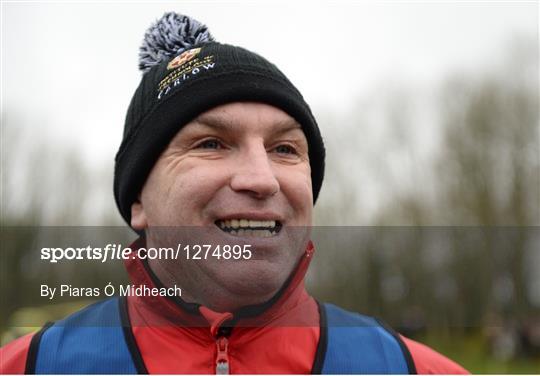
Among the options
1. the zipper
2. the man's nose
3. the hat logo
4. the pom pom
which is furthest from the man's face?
the pom pom

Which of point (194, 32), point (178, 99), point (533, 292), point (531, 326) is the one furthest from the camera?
point (531, 326)

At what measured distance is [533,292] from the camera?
6.65m

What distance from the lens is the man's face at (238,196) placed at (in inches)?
58.4

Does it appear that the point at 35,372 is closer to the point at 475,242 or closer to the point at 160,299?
the point at 160,299

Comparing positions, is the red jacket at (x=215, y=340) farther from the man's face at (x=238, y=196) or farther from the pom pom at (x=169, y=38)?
the pom pom at (x=169, y=38)

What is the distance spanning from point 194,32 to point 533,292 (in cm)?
613

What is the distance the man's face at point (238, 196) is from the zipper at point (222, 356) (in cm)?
10

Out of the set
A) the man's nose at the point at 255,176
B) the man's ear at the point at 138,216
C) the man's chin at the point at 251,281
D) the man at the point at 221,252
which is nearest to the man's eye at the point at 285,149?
the man at the point at 221,252

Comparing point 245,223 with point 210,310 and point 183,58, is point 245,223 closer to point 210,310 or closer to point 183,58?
point 210,310

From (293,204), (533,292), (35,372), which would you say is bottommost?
(533,292)

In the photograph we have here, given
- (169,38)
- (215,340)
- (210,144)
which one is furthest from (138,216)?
(169,38)

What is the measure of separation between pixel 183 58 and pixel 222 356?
0.90m

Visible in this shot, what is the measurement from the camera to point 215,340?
155 cm

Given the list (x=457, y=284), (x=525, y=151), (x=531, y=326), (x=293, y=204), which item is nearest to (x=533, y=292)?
(x=457, y=284)
